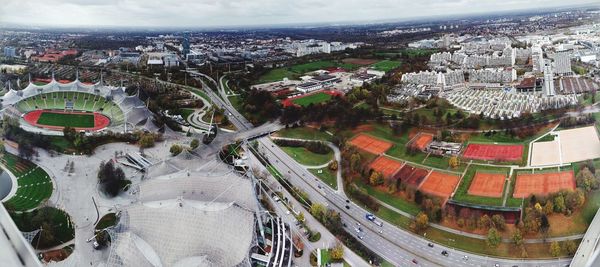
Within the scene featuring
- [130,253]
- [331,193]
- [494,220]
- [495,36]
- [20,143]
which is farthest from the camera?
[495,36]

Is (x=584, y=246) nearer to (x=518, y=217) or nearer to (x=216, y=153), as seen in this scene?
(x=518, y=217)

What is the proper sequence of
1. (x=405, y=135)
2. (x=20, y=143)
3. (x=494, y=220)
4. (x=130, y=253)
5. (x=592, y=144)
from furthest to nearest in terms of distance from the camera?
(x=405, y=135) < (x=20, y=143) < (x=592, y=144) < (x=494, y=220) < (x=130, y=253)

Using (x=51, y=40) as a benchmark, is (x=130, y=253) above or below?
below

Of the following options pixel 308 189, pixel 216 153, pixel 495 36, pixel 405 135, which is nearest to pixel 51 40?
pixel 216 153

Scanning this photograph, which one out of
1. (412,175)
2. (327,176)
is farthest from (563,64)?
(327,176)

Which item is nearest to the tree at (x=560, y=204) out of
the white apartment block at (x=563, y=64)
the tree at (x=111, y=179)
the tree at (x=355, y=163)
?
the tree at (x=355, y=163)

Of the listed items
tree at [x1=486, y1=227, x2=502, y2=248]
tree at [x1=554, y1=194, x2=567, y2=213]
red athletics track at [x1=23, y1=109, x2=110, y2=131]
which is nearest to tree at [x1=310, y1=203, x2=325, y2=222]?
tree at [x1=486, y1=227, x2=502, y2=248]

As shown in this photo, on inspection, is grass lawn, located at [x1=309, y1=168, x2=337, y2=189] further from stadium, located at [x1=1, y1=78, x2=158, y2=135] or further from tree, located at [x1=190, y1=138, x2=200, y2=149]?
stadium, located at [x1=1, y1=78, x2=158, y2=135]
